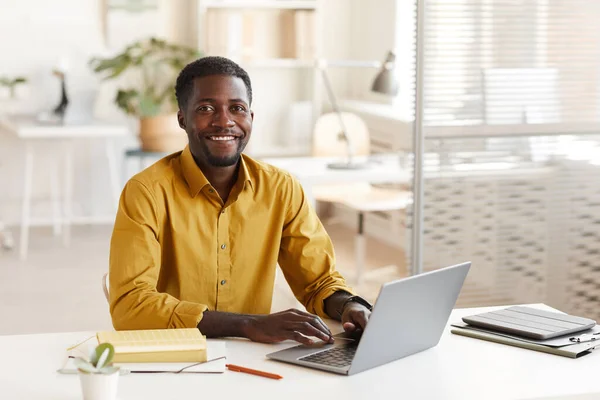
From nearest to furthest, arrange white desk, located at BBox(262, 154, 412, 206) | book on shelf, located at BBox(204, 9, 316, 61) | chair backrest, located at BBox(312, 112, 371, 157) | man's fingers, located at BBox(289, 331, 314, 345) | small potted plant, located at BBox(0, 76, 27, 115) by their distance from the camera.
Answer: man's fingers, located at BBox(289, 331, 314, 345)
white desk, located at BBox(262, 154, 412, 206)
chair backrest, located at BBox(312, 112, 371, 157)
small potted plant, located at BBox(0, 76, 27, 115)
book on shelf, located at BBox(204, 9, 316, 61)

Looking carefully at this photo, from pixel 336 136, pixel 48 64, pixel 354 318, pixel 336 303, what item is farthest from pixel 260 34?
pixel 354 318

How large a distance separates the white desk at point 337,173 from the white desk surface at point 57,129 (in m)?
A: 1.50

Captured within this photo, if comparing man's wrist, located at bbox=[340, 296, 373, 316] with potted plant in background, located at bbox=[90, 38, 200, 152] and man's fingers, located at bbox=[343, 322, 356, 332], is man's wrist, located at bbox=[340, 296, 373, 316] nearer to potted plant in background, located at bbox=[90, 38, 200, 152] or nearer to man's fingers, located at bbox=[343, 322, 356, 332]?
man's fingers, located at bbox=[343, 322, 356, 332]

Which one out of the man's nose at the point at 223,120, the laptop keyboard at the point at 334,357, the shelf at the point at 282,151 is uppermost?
the man's nose at the point at 223,120

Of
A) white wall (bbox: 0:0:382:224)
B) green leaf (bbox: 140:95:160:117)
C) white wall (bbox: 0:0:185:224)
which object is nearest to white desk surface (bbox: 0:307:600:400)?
green leaf (bbox: 140:95:160:117)

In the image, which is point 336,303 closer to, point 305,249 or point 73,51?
point 305,249

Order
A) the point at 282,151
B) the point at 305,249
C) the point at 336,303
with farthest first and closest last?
the point at 282,151 → the point at 305,249 → the point at 336,303

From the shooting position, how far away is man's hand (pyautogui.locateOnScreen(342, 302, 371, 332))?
188 centimetres

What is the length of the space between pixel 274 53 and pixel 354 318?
15.8 ft

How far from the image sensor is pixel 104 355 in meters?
1.45

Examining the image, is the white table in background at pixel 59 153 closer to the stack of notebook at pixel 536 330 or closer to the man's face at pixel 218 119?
the man's face at pixel 218 119

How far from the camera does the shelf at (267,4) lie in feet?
20.7

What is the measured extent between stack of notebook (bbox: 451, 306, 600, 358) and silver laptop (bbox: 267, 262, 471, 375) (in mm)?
141

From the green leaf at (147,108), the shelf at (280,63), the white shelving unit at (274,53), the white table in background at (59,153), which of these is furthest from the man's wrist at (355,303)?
the shelf at (280,63)
